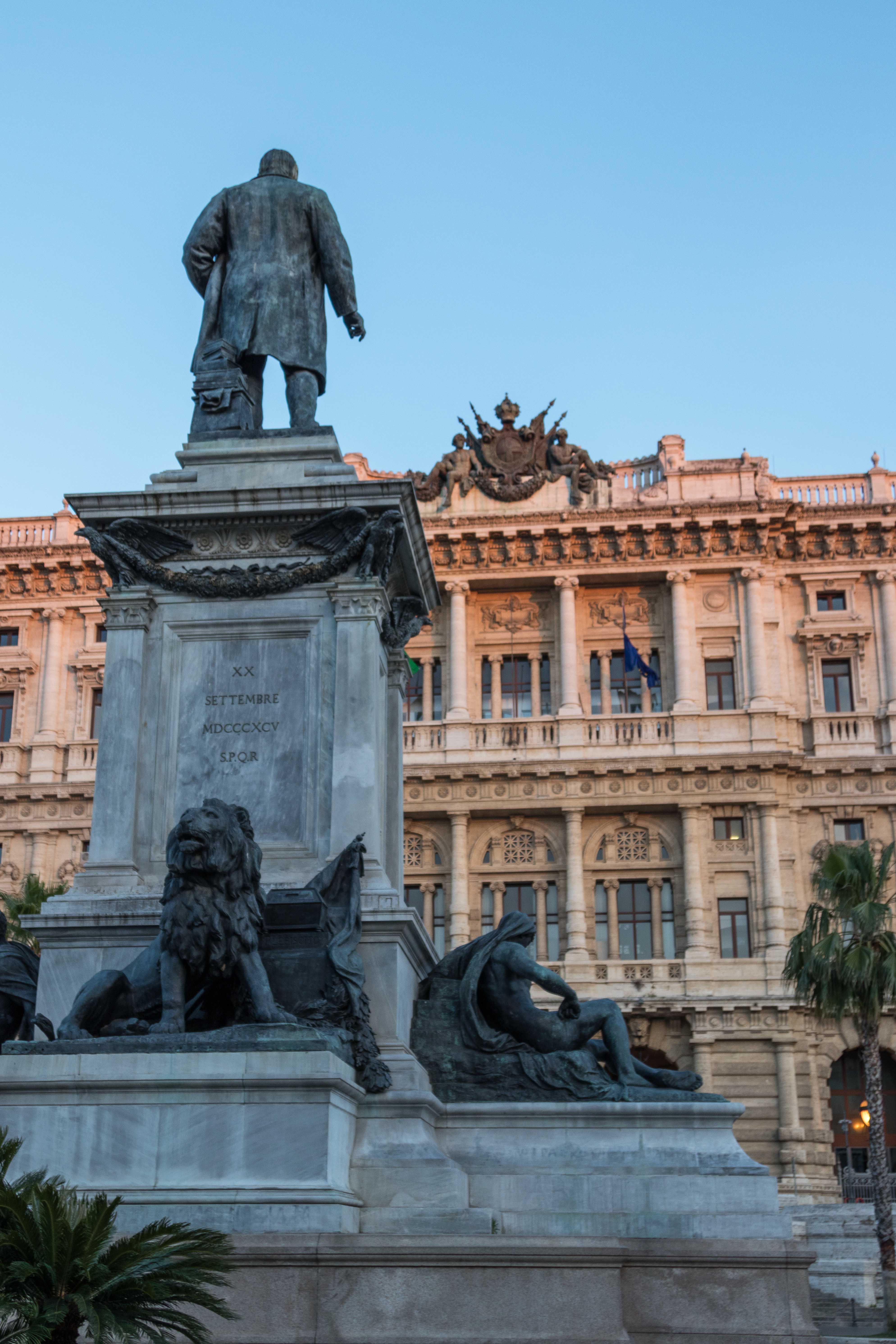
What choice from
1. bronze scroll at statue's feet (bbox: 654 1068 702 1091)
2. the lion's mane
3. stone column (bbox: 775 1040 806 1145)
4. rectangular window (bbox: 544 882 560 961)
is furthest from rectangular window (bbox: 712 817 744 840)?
the lion's mane

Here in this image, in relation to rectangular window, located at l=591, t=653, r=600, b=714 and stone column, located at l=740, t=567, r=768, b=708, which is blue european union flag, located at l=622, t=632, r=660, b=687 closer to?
rectangular window, located at l=591, t=653, r=600, b=714

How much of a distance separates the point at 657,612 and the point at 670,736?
4506 mm

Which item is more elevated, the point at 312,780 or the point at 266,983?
the point at 312,780

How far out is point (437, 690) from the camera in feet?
159

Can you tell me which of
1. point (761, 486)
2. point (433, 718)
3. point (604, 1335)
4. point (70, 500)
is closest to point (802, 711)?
point (761, 486)

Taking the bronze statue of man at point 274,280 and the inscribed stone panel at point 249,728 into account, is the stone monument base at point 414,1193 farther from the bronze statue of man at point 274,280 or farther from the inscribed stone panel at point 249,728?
the bronze statue of man at point 274,280

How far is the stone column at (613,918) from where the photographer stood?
147 feet

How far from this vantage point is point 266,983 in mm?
9094

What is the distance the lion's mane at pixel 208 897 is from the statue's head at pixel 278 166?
6.42 metres

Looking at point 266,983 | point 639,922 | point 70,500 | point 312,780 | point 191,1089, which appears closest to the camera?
point 191,1089

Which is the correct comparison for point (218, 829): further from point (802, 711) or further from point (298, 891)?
point (802, 711)

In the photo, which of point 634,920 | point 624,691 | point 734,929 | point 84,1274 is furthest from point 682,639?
point 84,1274

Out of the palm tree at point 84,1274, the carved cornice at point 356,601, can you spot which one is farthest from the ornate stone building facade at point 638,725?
the palm tree at point 84,1274

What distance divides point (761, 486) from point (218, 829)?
4094cm
